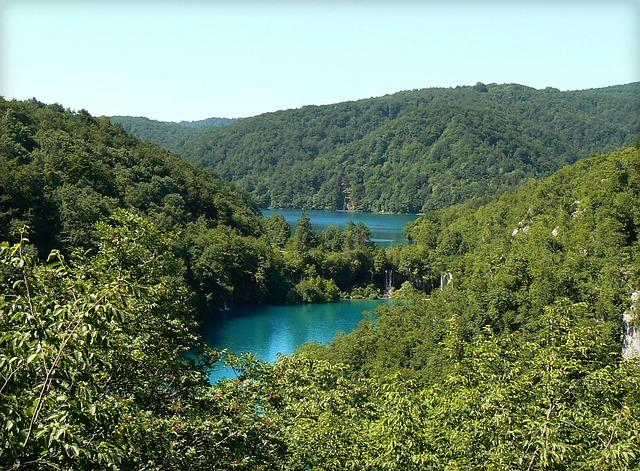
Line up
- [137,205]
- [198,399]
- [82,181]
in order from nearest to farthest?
[198,399]
[82,181]
[137,205]

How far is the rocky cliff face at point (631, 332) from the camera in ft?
77.7

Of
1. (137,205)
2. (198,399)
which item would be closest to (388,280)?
(137,205)

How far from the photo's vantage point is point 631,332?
79.3 ft

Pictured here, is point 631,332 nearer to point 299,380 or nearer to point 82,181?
point 299,380

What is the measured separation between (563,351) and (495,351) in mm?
1163

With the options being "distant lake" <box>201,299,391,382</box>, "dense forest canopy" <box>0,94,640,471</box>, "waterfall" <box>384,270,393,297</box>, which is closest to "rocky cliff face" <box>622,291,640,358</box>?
"dense forest canopy" <box>0,94,640,471</box>

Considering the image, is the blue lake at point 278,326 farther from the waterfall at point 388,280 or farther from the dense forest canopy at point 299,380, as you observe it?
the dense forest canopy at point 299,380

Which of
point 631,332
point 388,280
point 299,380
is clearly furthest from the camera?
point 388,280

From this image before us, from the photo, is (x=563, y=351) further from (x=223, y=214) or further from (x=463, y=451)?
(x=223, y=214)

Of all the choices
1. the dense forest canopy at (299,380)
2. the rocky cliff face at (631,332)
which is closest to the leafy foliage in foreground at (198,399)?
the dense forest canopy at (299,380)

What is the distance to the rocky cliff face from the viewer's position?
77.7 ft

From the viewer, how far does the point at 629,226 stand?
34.1 metres

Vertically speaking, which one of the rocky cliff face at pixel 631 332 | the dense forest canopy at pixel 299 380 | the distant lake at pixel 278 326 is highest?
Answer: the dense forest canopy at pixel 299 380

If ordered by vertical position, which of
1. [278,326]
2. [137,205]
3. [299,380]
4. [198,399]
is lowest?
[278,326]
